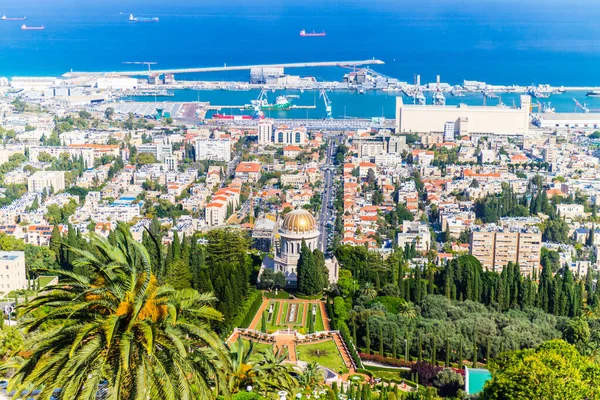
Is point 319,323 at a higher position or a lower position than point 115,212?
lower

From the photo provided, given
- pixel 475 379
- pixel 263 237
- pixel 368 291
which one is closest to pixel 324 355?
Answer: pixel 368 291

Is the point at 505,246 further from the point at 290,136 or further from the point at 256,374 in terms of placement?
the point at 290,136

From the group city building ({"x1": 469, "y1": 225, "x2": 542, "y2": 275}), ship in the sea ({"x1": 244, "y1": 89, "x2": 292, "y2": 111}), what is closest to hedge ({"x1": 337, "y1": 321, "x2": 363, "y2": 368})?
city building ({"x1": 469, "y1": 225, "x2": 542, "y2": 275})

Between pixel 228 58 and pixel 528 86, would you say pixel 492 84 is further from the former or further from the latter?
pixel 228 58

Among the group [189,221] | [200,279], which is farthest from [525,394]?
[189,221]

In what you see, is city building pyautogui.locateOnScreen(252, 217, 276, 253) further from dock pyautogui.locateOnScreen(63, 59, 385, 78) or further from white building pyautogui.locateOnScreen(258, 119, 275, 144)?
dock pyautogui.locateOnScreen(63, 59, 385, 78)

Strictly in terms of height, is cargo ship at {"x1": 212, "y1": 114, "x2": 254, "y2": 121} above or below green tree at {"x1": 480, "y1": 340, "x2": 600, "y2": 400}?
above

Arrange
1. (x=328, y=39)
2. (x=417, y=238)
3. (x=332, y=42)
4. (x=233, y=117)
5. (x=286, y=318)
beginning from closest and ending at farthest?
(x=286, y=318), (x=417, y=238), (x=233, y=117), (x=332, y=42), (x=328, y=39)
